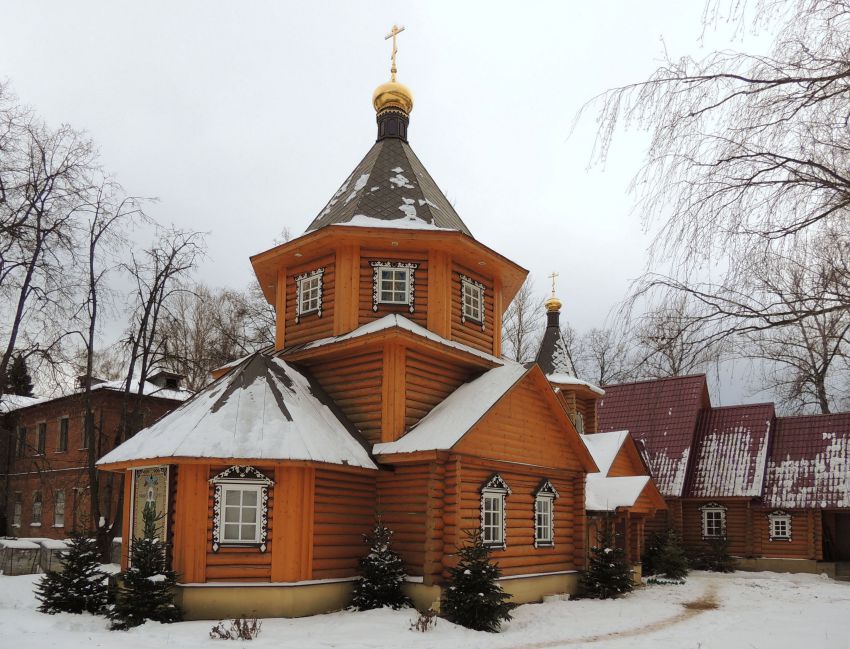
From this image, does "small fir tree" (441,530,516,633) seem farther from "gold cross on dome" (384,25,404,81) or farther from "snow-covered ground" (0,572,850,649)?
"gold cross on dome" (384,25,404,81)

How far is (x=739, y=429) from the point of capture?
86.7 feet

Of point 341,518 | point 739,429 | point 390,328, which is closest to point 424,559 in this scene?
point 341,518

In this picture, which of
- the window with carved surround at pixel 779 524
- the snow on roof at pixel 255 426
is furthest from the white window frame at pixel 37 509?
the window with carved surround at pixel 779 524

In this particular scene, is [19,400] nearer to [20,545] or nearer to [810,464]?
[20,545]

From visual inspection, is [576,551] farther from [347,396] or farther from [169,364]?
[169,364]

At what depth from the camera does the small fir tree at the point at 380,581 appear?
1276cm

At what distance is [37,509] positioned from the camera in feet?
103

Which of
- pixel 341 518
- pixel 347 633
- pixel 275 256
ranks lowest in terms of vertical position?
pixel 347 633

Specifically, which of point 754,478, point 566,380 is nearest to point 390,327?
point 566,380

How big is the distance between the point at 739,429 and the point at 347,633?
64.7 feet

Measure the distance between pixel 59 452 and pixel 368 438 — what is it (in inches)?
861

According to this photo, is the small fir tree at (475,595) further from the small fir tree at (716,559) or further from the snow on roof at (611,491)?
the small fir tree at (716,559)

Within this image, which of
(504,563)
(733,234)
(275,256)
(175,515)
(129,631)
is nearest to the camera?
(733,234)

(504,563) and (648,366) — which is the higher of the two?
(648,366)
